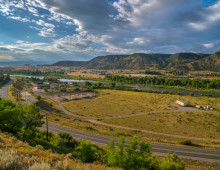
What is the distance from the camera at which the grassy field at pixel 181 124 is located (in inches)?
1038

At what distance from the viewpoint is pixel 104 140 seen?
77.8 ft

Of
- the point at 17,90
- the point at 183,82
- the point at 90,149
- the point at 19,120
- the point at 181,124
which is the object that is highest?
the point at 183,82

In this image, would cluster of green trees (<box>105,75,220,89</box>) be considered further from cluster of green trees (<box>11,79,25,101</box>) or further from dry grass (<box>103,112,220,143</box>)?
cluster of green trees (<box>11,79,25,101</box>)

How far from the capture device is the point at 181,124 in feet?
105

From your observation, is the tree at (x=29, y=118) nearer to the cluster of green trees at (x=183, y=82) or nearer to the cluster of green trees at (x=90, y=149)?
the cluster of green trees at (x=90, y=149)

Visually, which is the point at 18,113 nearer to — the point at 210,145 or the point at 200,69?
the point at 210,145

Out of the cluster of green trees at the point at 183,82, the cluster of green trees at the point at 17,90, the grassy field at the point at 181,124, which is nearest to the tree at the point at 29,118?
the grassy field at the point at 181,124

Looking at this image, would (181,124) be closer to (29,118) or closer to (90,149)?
(90,149)

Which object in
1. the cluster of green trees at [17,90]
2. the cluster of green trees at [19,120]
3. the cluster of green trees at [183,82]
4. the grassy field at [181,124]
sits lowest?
the grassy field at [181,124]

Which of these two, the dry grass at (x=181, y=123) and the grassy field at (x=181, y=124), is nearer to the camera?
the grassy field at (x=181, y=124)

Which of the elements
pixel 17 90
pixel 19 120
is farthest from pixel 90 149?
pixel 17 90

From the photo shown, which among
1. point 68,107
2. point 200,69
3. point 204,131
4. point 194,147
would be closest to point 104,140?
point 194,147

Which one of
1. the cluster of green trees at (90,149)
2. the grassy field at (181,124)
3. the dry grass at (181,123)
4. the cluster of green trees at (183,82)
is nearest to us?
the cluster of green trees at (90,149)

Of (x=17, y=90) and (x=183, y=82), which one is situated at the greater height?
(x=183, y=82)
